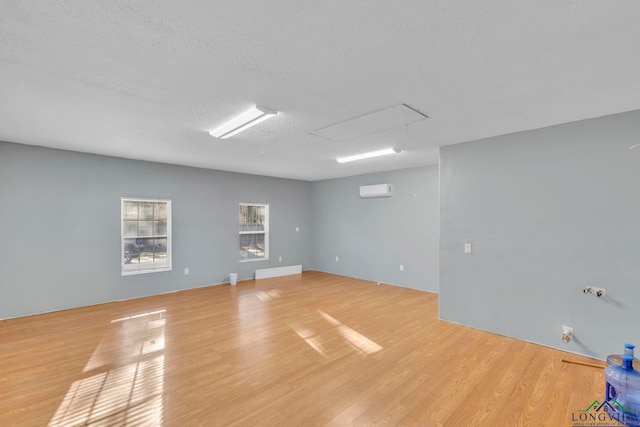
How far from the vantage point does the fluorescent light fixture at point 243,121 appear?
8.68 ft

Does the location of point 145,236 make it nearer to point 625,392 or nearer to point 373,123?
point 373,123

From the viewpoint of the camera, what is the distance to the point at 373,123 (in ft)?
9.91

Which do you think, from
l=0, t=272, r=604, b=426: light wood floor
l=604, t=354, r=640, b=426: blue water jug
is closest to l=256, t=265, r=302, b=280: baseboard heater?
l=0, t=272, r=604, b=426: light wood floor

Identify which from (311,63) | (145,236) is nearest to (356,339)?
(311,63)

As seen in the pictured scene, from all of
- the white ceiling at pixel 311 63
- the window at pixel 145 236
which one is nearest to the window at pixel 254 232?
the window at pixel 145 236

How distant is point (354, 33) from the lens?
156cm

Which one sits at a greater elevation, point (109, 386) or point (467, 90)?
point (467, 90)

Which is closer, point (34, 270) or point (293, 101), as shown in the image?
point (293, 101)

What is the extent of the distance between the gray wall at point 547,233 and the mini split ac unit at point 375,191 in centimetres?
201

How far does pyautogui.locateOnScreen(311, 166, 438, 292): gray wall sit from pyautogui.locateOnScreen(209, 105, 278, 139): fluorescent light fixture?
12.5ft

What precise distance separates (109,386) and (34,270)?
10.2 ft

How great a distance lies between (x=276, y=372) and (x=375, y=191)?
4438 millimetres

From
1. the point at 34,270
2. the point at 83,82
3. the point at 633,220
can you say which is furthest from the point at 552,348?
the point at 34,270

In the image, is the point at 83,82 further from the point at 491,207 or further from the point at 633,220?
the point at 633,220
